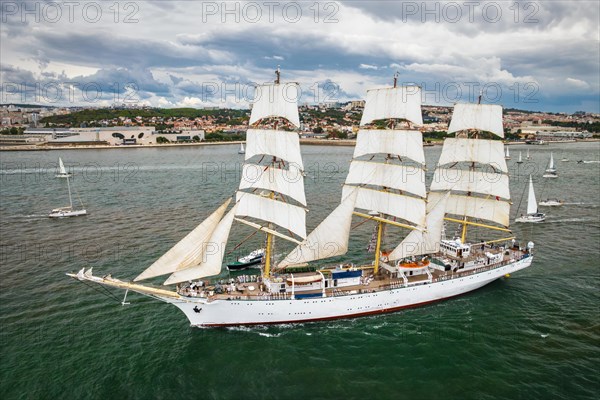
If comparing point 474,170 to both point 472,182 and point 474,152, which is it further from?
point 474,152

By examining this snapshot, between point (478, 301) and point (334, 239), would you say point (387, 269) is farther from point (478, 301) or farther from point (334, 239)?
point (478, 301)

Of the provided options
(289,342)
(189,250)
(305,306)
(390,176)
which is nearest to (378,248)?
(390,176)

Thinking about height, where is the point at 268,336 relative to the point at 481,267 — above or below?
below

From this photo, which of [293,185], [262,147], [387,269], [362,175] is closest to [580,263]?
[387,269]

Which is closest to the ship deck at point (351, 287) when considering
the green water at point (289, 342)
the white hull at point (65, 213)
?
the green water at point (289, 342)

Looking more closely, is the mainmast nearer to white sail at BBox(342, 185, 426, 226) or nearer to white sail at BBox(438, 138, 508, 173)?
white sail at BBox(342, 185, 426, 226)
